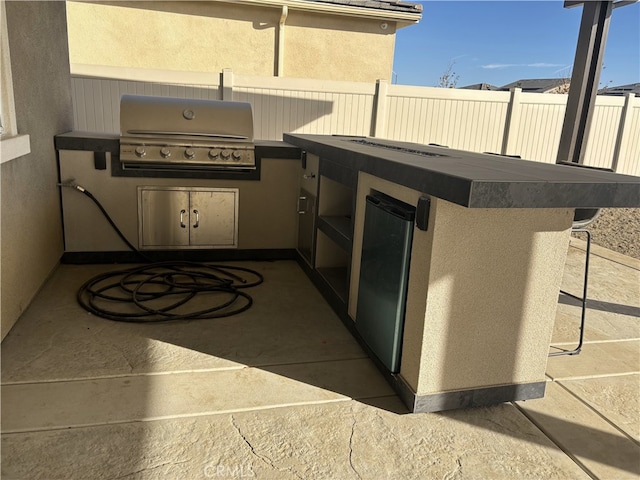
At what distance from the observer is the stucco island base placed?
2.04m

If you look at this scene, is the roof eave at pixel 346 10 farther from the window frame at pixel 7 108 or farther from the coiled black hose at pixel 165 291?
the window frame at pixel 7 108

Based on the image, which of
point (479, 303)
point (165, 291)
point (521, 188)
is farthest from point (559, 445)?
point (165, 291)

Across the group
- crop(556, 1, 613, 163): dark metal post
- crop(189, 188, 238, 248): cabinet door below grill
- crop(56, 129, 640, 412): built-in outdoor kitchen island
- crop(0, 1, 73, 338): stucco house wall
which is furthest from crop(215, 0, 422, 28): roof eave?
crop(56, 129, 640, 412): built-in outdoor kitchen island

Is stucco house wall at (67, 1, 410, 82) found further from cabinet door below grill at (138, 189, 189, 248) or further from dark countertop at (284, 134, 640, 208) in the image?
dark countertop at (284, 134, 640, 208)

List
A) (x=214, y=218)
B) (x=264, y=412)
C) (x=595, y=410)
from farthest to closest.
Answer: (x=214, y=218) < (x=595, y=410) < (x=264, y=412)

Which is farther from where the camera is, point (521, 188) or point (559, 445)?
point (559, 445)

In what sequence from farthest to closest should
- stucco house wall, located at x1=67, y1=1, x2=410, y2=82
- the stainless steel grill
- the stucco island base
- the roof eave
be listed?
the roof eave
stucco house wall, located at x1=67, y1=1, x2=410, y2=82
the stainless steel grill
the stucco island base

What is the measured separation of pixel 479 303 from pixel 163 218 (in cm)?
284

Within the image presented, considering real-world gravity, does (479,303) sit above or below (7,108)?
below

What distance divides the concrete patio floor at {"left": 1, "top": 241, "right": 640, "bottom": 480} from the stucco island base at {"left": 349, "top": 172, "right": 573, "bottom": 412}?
0.13 m

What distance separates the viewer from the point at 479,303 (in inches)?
84.0

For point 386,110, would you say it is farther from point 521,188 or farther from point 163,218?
point 521,188

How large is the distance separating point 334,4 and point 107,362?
8740mm

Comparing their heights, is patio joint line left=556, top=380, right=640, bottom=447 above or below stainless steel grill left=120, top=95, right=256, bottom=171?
below
